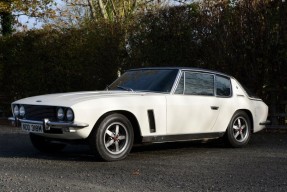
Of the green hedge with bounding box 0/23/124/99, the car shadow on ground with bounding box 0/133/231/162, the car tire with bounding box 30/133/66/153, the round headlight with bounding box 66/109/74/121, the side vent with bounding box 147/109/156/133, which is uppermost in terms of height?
the green hedge with bounding box 0/23/124/99

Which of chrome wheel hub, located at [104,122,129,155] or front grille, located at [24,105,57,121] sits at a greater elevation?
front grille, located at [24,105,57,121]

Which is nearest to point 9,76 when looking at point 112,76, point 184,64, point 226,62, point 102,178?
point 112,76

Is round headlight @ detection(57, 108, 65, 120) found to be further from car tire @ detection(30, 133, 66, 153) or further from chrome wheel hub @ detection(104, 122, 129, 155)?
car tire @ detection(30, 133, 66, 153)

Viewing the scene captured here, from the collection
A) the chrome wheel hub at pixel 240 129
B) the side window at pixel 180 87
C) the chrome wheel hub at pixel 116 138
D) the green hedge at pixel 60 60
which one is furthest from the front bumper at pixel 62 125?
the green hedge at pixel 60 60

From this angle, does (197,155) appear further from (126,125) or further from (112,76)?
(112,76)

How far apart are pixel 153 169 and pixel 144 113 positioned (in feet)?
3.52

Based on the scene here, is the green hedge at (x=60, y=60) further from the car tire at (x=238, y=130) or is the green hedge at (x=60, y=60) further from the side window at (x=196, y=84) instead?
the car tire at (x=238, y=130)

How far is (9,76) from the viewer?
640 inches

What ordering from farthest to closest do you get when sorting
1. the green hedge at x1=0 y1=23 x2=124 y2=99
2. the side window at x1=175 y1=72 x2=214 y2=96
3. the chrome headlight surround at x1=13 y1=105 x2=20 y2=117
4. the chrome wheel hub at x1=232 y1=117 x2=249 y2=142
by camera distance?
the green hedge at x1=0 y1=23 x2=124 y2=99 < the chrome wheel hub at x1=232 y1=117 x2=249 y2=142 < the side window at x1=175 y1=72 x2=214 y2=96 < the chrome headlight surround at x1=13 y1=105 x2=20 y2=117

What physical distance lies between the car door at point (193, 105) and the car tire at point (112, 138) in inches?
29.1

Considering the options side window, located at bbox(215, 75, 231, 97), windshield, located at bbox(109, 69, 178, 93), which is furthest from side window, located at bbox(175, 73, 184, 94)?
side window, located at bbox(215, 75, 231, 97)

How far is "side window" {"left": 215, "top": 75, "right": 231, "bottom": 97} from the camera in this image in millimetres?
8867

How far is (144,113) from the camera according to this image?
7.57 metres

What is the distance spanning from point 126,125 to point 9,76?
975 cm
